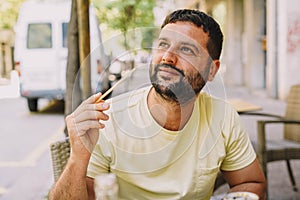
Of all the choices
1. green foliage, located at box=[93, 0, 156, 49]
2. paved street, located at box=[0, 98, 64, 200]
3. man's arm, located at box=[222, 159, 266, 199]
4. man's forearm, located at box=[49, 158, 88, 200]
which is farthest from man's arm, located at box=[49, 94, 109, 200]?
paved street, located at box=[0, 98, 64, 200]

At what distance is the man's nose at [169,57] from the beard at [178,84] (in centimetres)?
1

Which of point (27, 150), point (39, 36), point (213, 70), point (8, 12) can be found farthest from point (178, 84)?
point (8, 12)

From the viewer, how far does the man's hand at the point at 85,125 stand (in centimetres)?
140

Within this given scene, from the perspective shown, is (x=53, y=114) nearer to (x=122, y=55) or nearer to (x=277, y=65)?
(x=277, y=65)

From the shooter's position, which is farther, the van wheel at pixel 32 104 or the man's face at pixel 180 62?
the van wheel at pixel 32 104

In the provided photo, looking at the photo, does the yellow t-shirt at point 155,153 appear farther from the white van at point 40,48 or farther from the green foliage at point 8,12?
the green foliage at point 8,12

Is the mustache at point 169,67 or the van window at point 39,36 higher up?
the van window at point 39,36

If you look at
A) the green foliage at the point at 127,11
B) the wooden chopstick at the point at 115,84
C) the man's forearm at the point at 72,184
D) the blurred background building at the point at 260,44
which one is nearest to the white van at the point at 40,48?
the blurred background building at the point at 260,44

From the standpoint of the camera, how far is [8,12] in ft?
75.7

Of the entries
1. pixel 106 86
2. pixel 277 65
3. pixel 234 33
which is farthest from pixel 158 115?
pixel 234 33

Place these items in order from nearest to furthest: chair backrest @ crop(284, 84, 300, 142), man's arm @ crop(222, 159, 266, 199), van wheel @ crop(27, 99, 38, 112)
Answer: man's arm @ crop(222, 159, 266, 199) < chair backrest @ crop(284, 84, 300, 142) < van wheel @ crop(27, 99, 38, 112)

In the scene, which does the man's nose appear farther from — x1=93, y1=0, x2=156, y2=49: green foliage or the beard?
x1=93, y1=0, x2=156, y2=49: green foliage

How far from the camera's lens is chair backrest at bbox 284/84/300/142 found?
4.08 meters

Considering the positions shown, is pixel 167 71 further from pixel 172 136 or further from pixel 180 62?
pixel 172 136
